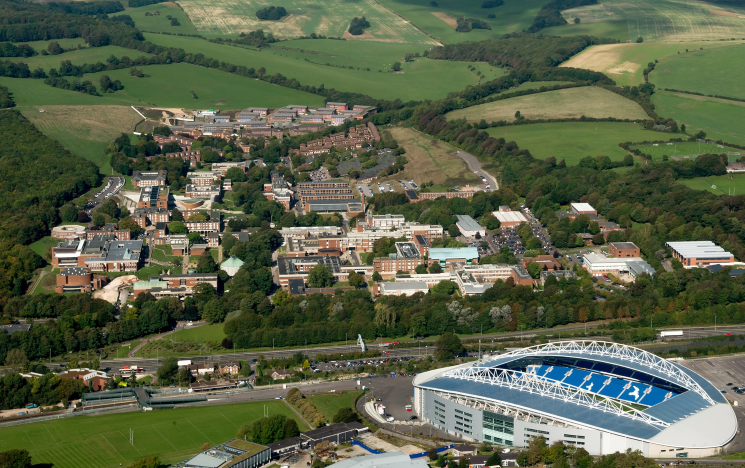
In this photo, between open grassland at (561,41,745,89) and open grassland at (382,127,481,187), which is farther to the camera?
open grassland at (561,41,745,89)

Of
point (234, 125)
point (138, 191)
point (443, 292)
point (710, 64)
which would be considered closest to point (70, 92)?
point (234, 125)

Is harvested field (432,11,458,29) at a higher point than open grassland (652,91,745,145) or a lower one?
higher

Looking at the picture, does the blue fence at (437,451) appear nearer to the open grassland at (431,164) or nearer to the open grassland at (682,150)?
the open grassland at (431,164)

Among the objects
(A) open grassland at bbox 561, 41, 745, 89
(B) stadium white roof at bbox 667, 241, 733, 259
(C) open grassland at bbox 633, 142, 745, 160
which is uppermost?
(A) open grassland at bbox 561, 41, 745, 89

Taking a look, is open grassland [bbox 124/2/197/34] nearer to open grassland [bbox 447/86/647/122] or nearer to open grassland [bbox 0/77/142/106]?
open grassland [bbox 0/77/142/106]

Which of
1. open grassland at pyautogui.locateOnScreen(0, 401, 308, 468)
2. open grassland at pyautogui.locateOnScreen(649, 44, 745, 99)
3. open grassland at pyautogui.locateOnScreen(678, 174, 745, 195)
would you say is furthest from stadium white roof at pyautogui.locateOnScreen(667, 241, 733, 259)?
open grassland at pyautogui.locateOnScreen(649, 44, 745, 99)

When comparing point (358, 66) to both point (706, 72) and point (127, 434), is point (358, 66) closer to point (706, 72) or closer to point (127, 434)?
point (706, 72)
